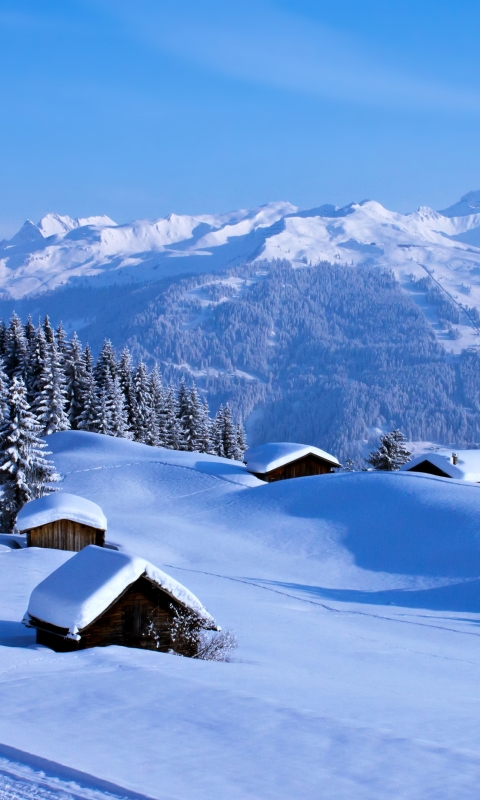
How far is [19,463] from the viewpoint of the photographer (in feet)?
120

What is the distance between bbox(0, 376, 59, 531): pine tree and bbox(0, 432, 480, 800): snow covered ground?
424 cm

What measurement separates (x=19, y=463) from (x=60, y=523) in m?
7.21

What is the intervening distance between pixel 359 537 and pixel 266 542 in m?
4.03

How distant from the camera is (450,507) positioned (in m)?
35.5

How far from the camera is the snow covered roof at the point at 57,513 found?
2988 centimetres

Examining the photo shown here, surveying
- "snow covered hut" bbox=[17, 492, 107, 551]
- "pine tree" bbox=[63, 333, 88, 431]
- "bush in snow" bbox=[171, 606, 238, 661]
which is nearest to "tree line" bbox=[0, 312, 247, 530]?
"pine tree" bbox=[63, 333, 88, 431]

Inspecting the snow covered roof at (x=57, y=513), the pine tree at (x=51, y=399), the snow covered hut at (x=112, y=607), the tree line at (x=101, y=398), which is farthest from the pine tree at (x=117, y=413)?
the snow covered hut at (x=112, y=607)

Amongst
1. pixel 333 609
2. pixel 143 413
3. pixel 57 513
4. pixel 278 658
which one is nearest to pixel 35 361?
pixel 143 413

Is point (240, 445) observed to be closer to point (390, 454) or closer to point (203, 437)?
point (203, 437)

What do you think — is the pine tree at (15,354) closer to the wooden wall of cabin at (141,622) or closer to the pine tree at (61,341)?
the pine tree at (61,341)

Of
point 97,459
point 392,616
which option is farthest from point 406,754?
point 97,459

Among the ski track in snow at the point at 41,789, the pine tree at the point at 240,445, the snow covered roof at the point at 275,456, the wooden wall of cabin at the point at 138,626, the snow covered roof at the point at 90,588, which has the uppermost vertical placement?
the ski track in snow at the point at 41,789

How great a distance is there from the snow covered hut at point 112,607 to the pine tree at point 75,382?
159ft

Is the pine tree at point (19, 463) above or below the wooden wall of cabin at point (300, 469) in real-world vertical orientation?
above
